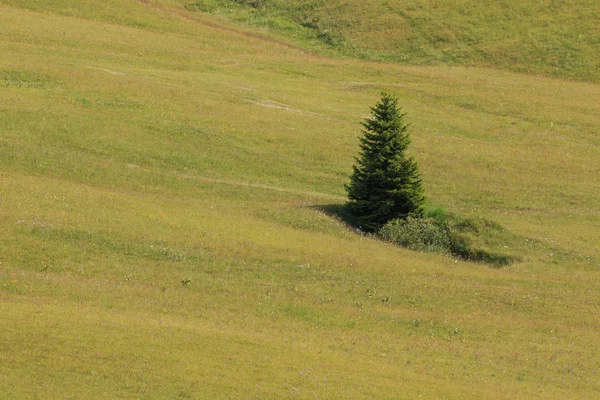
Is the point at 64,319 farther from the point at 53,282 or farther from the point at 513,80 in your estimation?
the point at 513,80

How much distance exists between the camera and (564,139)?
68.5 m

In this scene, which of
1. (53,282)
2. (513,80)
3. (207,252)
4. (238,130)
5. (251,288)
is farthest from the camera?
(513,80)

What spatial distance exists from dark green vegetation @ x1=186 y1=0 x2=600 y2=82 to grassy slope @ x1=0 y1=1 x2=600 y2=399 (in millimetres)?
9174

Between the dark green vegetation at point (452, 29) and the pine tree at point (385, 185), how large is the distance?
43.0 meters

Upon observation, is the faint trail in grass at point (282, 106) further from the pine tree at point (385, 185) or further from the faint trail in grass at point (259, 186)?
the pine tree at point (385, 185)

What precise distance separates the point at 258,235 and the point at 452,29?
2353 inches

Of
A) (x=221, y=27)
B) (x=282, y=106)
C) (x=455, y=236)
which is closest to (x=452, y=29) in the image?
(x=221, y=27)

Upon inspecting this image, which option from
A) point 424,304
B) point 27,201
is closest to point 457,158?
point 424,304

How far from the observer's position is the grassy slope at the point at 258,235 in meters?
27.5

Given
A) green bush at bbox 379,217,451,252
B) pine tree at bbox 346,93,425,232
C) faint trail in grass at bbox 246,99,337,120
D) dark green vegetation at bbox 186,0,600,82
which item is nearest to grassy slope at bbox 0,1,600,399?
faint trail in grass at bbox 246,99,337,120

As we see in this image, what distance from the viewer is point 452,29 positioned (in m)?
95.4

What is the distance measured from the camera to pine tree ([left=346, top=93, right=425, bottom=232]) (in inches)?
1890

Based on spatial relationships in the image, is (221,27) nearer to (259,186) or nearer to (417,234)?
(259,186)

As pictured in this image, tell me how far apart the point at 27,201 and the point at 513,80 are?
56241 mm
